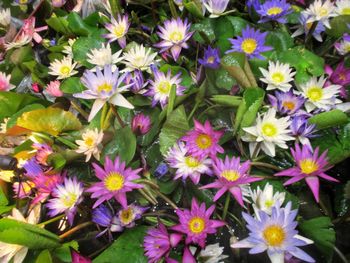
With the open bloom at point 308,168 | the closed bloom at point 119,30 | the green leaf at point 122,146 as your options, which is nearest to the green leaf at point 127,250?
the green leaf at point 122,146

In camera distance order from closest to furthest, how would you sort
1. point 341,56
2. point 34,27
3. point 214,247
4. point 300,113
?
1. point 214,247
2. point 300,113
3. point 341,56
4. point 34,27

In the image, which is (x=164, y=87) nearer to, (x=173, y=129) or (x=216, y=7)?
(x=173, y=129)

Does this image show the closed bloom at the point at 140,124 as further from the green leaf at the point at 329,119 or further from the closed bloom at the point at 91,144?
the green leaf at the point at 329,119

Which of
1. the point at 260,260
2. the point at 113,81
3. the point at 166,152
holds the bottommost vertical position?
the point at 260,260

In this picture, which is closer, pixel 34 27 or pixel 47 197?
pixel 47 197

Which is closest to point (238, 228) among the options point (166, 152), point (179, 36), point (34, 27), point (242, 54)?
point (166, 152)

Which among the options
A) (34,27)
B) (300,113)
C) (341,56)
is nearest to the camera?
(300,113)

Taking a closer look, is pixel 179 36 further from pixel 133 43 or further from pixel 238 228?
pixel 238 228
